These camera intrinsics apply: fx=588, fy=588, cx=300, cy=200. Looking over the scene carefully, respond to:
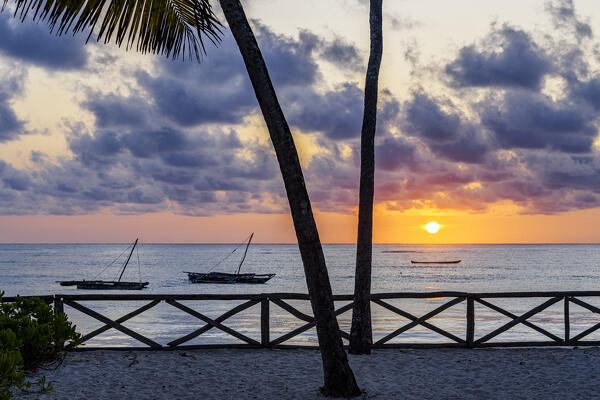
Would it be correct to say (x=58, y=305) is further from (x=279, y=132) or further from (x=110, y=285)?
(x=110, y=285)

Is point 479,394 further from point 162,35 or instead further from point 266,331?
point 162,35

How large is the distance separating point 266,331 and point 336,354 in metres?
3.47

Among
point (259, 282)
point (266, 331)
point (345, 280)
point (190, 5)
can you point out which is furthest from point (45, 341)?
point (345, 280)

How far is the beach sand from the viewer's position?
9.50m

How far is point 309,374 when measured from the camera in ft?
35.0

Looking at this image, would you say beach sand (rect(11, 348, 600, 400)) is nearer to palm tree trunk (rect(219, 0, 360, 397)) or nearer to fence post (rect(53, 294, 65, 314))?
fence post (rect(53, 294, 65, 314))

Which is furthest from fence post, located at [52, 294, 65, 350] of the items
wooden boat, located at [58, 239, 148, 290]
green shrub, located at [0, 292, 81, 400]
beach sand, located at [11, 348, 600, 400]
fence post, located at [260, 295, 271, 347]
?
wooden boat, located at [58, 239, 148, 290]

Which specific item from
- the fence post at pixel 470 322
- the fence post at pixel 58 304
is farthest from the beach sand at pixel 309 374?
the fence post at pixel 58 304

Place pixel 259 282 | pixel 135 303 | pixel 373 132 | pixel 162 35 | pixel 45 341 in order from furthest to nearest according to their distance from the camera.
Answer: pixel 259 282, pixel 135 303, pixel 373 132, pixel 45 341, pixel 162 35

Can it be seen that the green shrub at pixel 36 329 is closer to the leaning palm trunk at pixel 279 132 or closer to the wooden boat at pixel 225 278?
the leaning palm trunk at pixel 279 132

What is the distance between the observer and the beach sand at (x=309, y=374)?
9.50 metres

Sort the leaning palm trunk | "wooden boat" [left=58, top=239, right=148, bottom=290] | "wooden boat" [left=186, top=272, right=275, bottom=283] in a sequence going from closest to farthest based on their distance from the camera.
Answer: the leaning palm trunk → "wooden boat" [left=58, top=239, right=148, bottom=290] → "wooden boat" [left=186, top=272, right=275, bottom=283]

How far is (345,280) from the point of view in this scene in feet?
315

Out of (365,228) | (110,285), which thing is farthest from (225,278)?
(365,228)
